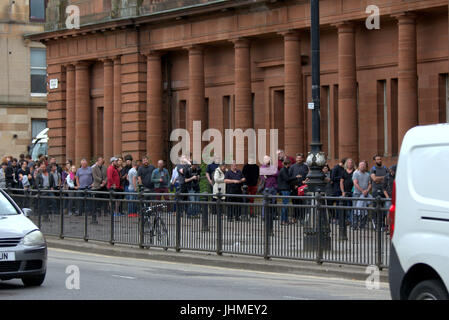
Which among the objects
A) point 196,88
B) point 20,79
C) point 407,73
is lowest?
point 407,73

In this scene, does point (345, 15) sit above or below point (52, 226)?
above

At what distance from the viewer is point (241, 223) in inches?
797

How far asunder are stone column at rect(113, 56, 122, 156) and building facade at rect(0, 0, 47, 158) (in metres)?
17.0

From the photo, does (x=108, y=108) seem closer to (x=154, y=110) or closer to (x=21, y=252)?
(x=154, y=110)

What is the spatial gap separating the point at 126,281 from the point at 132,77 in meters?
27.0

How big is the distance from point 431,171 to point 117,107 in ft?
114

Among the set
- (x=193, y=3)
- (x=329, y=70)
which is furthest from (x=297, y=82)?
(x=193, y=3)

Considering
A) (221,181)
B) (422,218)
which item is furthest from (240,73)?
(422,218)

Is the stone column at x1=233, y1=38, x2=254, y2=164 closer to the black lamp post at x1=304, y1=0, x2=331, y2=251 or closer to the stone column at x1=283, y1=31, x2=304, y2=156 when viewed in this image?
the stone column at x1=283, y1=31, x2=304, y2=156

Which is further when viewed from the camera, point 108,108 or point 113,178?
point 108,108

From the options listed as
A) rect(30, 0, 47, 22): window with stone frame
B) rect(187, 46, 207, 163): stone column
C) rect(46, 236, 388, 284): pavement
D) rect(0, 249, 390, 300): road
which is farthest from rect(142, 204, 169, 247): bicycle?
rect(30, 0, 47, 22): window with stone frame

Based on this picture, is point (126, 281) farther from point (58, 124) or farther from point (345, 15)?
point (58, 124)

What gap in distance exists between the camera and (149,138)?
4219cm

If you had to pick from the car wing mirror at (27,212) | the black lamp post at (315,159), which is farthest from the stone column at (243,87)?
the car wing mirror at (27,212)
